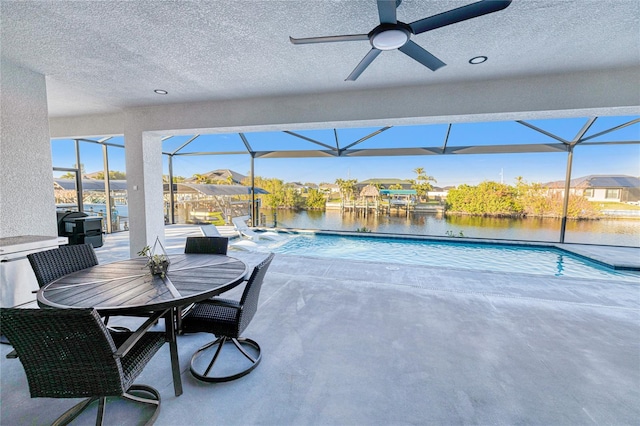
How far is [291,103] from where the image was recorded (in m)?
4.45

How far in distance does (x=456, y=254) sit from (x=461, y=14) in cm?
622

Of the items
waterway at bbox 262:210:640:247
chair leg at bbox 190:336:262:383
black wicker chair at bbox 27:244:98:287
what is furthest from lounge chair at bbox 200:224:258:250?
chair leg at bbox 190:336:262:383

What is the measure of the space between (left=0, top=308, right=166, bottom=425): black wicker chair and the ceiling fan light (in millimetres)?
2549

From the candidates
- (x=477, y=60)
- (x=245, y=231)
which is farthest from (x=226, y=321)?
(x=245, y=231)

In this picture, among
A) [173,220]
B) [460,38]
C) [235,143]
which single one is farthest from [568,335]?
[173,220]

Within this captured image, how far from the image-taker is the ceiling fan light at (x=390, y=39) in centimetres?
208

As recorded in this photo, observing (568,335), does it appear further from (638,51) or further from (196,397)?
(196,397)

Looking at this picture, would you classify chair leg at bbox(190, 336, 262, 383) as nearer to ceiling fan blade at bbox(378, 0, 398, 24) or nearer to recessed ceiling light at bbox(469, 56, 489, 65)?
ceiling fan blade at bbox(378, 0, 398, 24)

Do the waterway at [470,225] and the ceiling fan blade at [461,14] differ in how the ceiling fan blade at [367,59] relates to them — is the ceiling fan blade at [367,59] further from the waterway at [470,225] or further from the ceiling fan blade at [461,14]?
the waterway at [470,225]

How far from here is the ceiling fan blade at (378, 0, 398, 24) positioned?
176cm

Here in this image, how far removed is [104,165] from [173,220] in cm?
348

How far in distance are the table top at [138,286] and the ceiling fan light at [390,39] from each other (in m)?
2.18

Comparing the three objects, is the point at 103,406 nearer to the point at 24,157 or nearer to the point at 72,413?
the point at 72,413

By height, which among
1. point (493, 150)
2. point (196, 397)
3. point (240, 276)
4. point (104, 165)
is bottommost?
point (196, 397)
